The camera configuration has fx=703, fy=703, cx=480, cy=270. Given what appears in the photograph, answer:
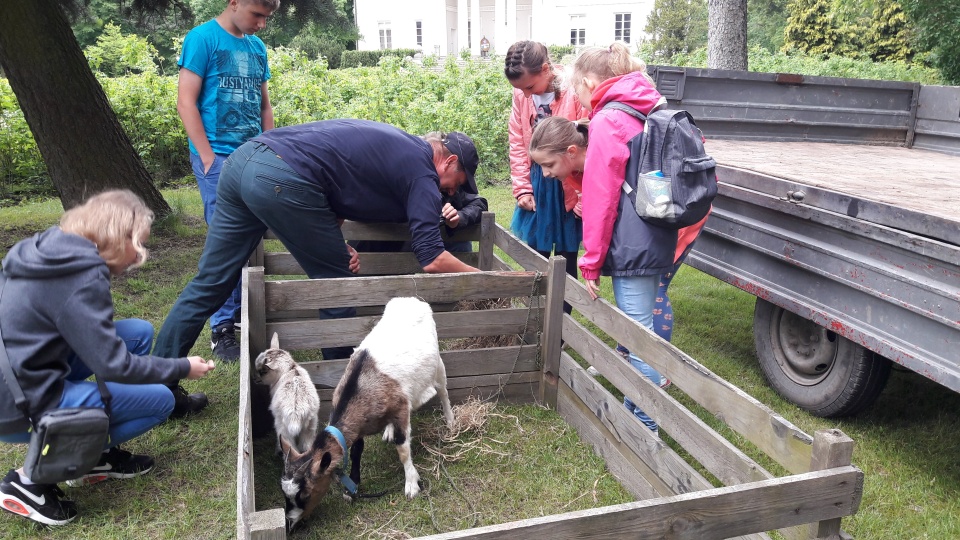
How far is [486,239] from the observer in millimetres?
5023

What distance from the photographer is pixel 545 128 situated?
3.86m

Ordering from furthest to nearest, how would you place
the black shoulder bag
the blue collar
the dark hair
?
the dark hair < the blue collar < the black shoulder bag

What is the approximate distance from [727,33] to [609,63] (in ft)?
25.9

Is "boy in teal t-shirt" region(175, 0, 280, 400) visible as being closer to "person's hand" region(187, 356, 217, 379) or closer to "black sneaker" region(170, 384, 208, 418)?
"black sneaker" region(170, 384, 208, 418)

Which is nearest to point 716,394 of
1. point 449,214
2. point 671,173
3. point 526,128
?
point 671,173

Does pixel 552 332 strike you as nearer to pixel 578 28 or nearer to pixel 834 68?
pixel 834 68

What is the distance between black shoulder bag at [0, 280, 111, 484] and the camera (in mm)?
2799

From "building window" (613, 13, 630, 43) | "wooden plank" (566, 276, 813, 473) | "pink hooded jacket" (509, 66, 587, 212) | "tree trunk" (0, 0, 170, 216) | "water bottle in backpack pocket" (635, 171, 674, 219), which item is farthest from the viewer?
"building window" (613, 13, 630, 43)

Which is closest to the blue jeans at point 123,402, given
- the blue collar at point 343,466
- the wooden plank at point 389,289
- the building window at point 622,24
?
the wooden plank at point 389,289

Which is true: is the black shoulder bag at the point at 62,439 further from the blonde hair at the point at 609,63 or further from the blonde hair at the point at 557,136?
the blonde hair at the point at 609,63

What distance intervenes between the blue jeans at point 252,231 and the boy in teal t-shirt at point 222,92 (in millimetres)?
794

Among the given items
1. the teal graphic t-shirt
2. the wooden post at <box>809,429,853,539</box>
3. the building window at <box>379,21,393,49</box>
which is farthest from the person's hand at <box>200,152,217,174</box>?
the building window at <box>379,21,393,49</box>

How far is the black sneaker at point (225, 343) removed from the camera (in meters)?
4.83

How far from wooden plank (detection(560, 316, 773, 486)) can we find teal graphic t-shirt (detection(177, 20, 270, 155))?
2740 millimetres
